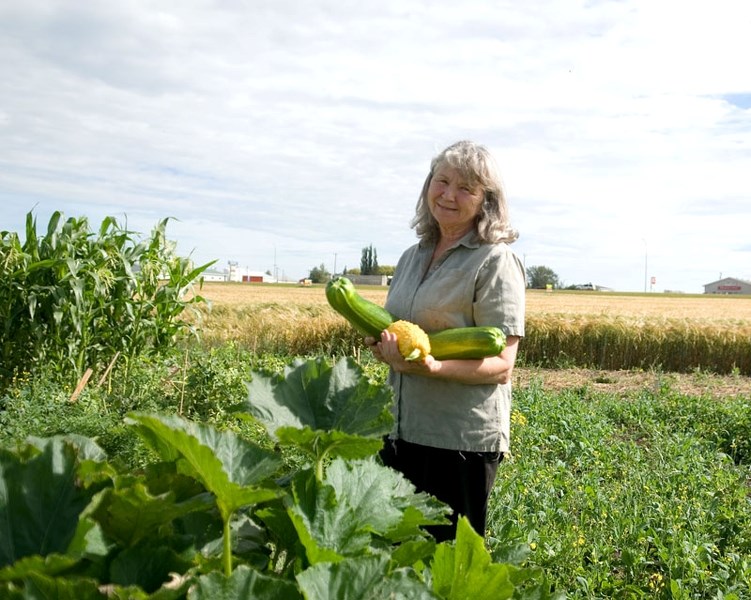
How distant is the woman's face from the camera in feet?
8.65

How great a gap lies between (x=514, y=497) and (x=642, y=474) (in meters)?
1.30

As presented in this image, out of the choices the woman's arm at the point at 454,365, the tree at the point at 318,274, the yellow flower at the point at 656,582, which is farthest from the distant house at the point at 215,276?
the woman's arm at the point at 454,365

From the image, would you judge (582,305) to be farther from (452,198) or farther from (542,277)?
(542,277)

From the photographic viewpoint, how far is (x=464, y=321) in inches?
105

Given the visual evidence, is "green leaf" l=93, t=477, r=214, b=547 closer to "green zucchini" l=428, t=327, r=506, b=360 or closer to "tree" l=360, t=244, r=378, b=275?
"green zucchini" l=428, t=327, r=506, b=360

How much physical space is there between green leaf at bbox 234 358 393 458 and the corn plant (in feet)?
15.9

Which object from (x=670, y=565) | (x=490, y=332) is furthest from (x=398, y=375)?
(x=670, y=565)

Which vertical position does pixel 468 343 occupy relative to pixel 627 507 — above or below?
above

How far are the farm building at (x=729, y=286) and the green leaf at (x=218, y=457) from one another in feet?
344

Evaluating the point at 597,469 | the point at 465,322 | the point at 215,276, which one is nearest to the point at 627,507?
the point at 597,469

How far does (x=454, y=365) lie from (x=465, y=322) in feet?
0.91

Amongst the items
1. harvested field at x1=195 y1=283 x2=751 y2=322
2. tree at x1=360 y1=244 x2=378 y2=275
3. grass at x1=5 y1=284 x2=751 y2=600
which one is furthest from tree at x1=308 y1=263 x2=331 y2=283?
grass at x1=5 y1=284 x2=751 y2=600

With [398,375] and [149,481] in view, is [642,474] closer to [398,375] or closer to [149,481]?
[398,375]

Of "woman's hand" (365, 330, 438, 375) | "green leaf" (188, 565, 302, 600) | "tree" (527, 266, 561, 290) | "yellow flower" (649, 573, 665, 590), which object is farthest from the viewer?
"tree" (527, 266, 561, 290)
